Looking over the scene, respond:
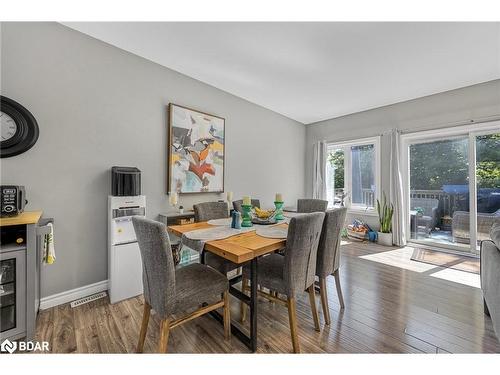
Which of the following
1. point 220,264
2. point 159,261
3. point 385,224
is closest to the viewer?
point 159,261

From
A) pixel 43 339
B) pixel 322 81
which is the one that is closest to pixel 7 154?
pixel 43 339

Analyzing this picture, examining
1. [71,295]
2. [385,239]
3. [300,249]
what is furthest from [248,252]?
[385,239]

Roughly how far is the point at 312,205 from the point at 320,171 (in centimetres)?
247

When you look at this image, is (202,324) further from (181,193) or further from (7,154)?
(7,154)

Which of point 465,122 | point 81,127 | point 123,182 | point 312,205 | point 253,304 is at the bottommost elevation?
point 253,304

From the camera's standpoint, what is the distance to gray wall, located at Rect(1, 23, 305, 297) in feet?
6.20

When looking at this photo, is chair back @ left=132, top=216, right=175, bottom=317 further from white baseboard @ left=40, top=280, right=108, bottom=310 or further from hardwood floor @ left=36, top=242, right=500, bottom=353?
white baseboard @ left=40, top=280, right=108, bottom=310

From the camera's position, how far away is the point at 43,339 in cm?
158

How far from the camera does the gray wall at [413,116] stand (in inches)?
124

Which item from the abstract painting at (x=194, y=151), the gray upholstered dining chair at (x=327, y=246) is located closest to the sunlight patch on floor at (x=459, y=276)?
the gray upholstered dining chair at (x=327, y=246)

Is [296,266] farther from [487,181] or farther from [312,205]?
[487,181]

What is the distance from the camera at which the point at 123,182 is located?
215 centimetres

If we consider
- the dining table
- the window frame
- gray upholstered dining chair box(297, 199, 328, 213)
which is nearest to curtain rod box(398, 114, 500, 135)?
the window frame
